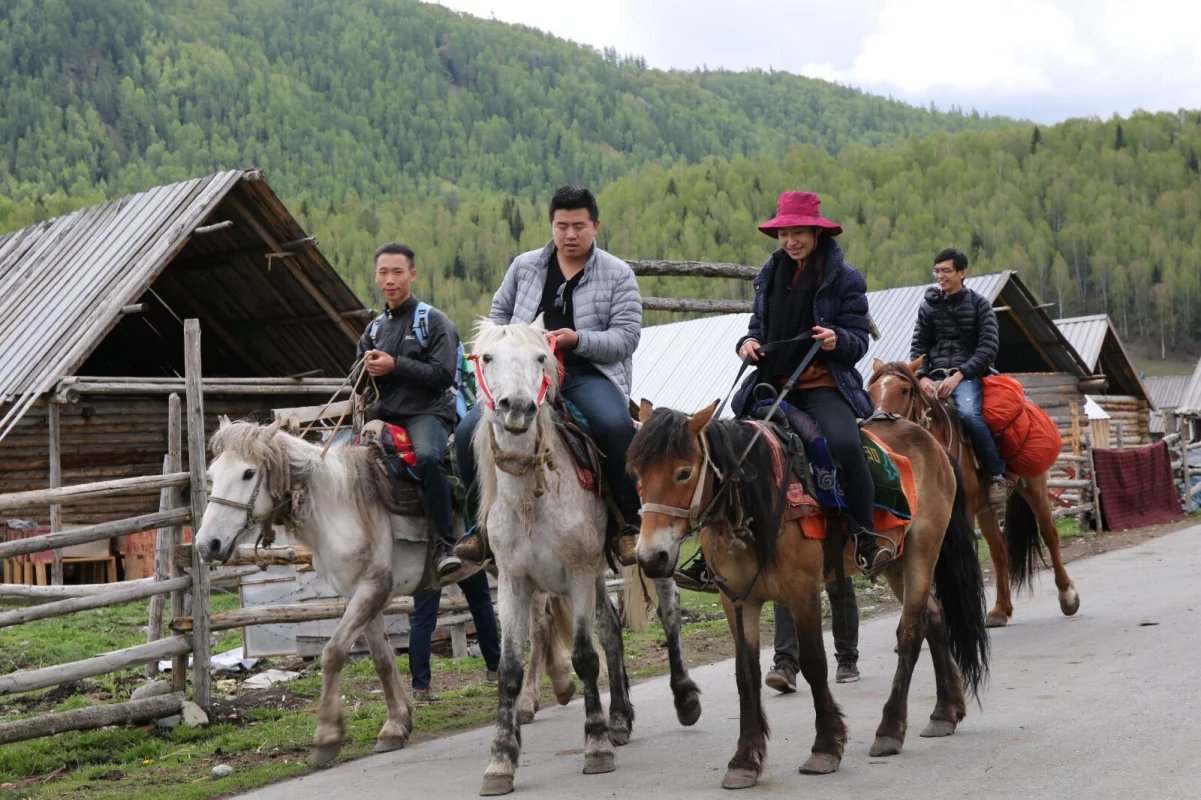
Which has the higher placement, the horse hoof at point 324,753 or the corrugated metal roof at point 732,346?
the corrugated metal roof at point 732,346

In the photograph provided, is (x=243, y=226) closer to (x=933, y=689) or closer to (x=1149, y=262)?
(x=933, y=689)

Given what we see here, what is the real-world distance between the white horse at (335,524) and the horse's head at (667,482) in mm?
2513

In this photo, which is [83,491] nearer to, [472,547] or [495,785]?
[472,547]

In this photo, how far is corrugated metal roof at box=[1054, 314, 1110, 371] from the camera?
35.9 m

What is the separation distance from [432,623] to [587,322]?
3.05m

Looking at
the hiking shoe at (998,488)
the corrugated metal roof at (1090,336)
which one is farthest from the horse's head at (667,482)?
the corrugated metal roof at (1090,336)

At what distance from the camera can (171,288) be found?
829 inches

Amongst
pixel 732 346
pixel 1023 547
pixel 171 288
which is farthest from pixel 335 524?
pixel 732 346

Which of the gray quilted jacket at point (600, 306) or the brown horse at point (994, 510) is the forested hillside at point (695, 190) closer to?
the brown horse at point (994, 510)

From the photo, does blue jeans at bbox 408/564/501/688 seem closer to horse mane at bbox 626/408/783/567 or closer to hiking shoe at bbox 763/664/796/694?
hiking shoe at bbox 763/664/796/694

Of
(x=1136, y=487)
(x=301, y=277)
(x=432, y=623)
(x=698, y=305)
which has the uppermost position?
(x=301, y=277)

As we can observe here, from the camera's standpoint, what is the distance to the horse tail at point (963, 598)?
6715mm

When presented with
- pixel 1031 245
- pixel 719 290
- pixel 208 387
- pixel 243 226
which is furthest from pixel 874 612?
pixel 1031 245

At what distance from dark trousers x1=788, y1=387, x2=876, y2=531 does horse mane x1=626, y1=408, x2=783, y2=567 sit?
47 centimetres
